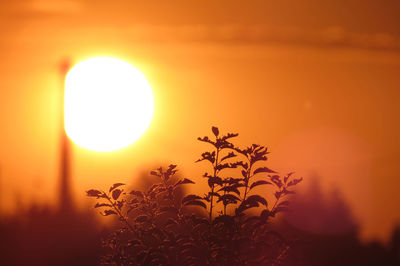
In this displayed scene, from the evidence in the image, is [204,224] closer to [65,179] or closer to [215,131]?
[215,131]

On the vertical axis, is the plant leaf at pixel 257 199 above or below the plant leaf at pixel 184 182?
below

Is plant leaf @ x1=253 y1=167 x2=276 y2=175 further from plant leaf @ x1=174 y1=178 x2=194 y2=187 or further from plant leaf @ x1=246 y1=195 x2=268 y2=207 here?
plant leaf @ x1=174 y1=178 x2=194 y2=187

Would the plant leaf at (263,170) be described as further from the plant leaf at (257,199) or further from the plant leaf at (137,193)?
the plant leaf at (137,193)

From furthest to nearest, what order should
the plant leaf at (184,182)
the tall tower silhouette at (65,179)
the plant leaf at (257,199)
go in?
the tall tower silhouette at (65,179) < the plant leaf at (184,182) < the plant leaf at (257,199)

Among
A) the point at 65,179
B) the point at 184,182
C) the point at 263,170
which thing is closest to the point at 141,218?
the point at 184,182

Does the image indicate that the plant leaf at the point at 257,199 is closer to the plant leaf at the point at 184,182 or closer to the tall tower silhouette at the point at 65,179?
the plant leaf at the point at 184,182

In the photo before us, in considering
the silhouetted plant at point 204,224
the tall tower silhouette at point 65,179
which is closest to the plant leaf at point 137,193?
the silhouetted plant at point 204,224

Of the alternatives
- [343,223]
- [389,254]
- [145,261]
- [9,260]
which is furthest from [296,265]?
[343,223]

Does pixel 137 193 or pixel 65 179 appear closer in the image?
pixel 137 193

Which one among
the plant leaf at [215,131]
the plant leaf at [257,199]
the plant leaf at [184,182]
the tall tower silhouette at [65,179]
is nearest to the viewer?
the plant leaf at [257,199]

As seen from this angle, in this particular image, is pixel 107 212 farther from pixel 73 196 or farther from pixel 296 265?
pixel 73 196

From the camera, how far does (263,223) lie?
502 cm

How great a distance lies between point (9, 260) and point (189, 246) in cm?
693

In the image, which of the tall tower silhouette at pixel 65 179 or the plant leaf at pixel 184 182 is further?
the tall tower silhouette at pixel 65 179
